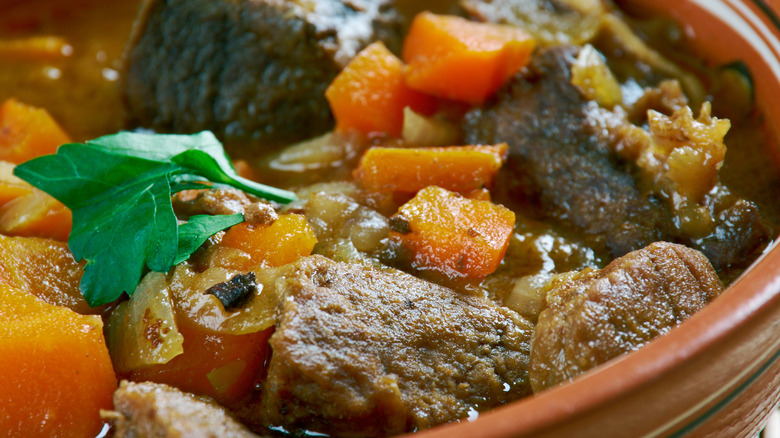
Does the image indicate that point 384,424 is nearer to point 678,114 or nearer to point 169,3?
point 678,114

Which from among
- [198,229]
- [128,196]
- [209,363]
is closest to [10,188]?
[128,196]

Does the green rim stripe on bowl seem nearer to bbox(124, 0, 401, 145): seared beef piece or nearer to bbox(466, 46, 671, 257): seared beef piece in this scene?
bbox(466, 46, 671, 257): seared beef piece

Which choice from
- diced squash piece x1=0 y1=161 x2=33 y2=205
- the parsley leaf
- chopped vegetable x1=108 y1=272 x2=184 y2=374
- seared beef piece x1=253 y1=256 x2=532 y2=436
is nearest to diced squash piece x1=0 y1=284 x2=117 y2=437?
chopped vegetable x1=108 y1=272 x2=184 y2=374

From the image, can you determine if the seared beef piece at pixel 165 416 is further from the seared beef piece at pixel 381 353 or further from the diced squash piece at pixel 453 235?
the diced squash piece at pixel 453 235

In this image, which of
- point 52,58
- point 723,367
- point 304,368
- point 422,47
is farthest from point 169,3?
point 723,367

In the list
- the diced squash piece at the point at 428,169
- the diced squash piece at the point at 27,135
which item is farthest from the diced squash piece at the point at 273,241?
the diced squash piece at the point at 27,135
